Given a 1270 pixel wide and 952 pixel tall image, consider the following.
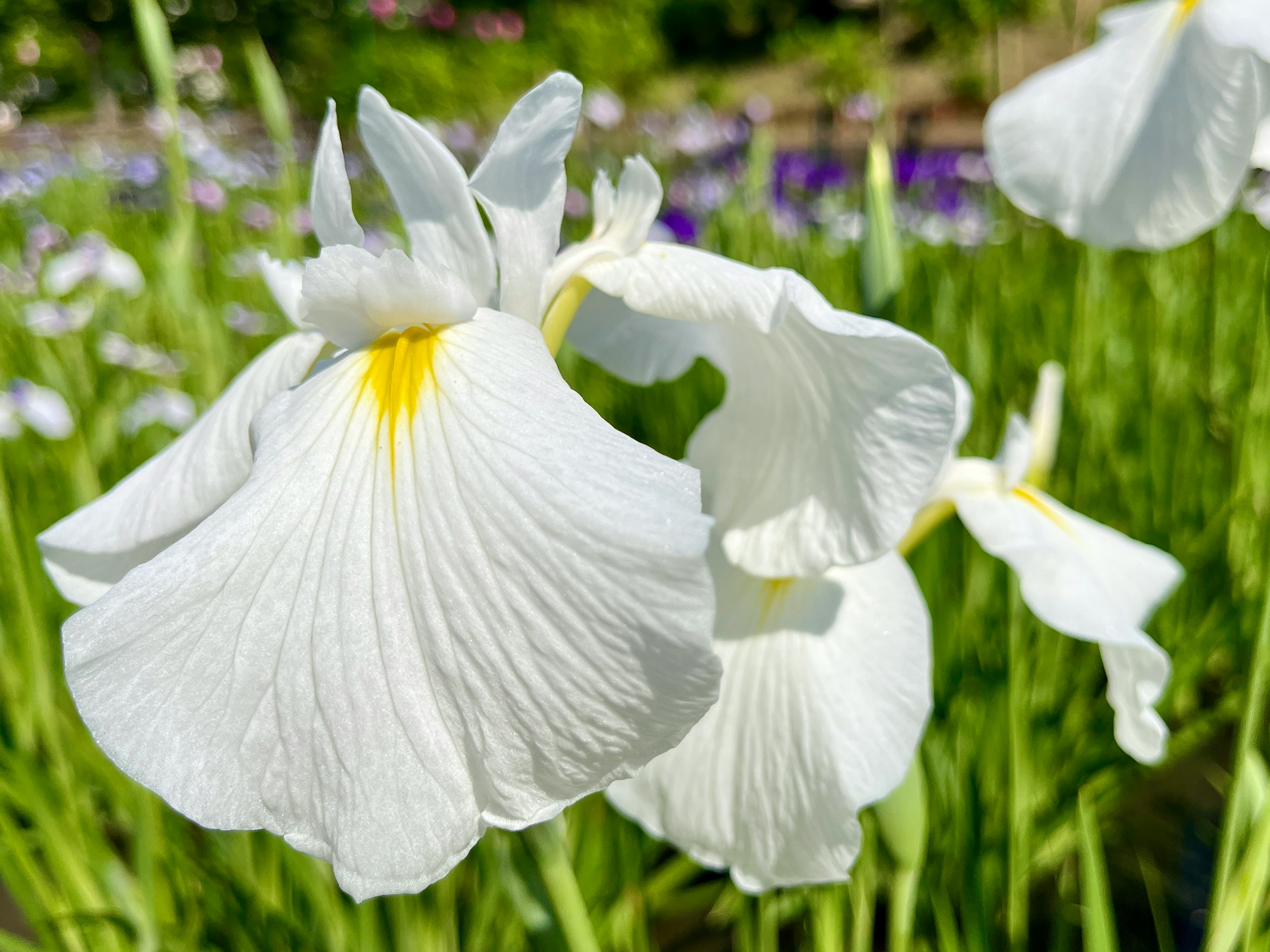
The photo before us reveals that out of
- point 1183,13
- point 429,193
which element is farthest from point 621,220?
point 1183,13

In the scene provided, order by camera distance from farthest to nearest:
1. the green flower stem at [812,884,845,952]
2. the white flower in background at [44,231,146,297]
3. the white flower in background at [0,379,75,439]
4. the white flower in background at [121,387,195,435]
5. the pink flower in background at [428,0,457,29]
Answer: the pink flower in background at [428,0,457,29], the white flower in background at [44,231,146,297], the white flower in background at [121,387,195,435], the white flower in background at [0,379,75,439], the green flower stem at [812,884,845,952]

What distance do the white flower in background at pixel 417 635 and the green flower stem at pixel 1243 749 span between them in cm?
41

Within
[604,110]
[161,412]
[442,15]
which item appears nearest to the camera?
[161,412]

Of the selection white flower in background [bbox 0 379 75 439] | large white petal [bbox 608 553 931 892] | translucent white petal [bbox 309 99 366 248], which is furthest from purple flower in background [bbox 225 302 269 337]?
large white petal [bbox 608 553 931 892]

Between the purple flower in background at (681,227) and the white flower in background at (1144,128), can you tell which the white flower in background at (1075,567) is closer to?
the white flower in background at (1144,128)

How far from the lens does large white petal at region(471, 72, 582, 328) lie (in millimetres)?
466

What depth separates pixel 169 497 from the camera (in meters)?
0.53

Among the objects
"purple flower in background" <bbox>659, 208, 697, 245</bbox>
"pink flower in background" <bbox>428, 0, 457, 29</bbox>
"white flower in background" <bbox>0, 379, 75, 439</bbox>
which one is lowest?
"white flower in background" <bbox>0, 379, 75, 439</bbox>

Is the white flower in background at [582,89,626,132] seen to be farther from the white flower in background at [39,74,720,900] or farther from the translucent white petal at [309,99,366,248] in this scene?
the white flower in background at [39,74,720,900]

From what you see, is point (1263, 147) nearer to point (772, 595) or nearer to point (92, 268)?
point (772, 595)

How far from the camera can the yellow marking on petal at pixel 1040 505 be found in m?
0.62

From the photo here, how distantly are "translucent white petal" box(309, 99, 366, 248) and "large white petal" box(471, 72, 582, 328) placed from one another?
7 cm

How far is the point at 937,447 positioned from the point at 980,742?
25.7 inches

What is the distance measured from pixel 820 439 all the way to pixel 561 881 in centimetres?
26
